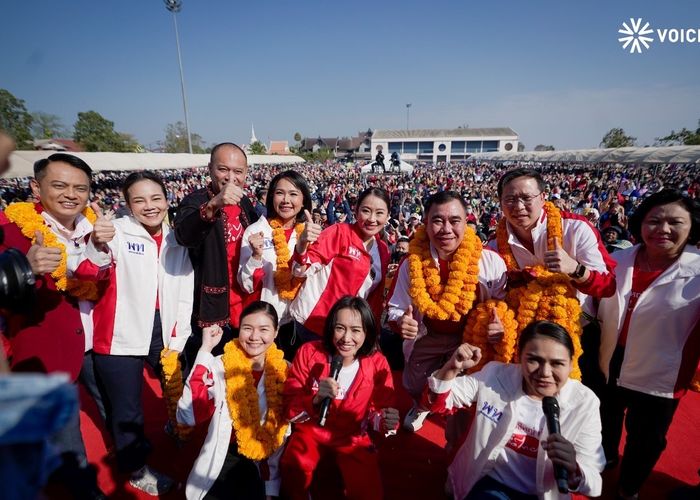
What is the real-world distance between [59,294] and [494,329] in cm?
277

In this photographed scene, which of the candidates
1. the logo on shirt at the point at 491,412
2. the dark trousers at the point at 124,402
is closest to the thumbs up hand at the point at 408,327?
the logo on shirt at the point at 491,412

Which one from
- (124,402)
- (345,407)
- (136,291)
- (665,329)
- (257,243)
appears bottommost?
(345,407)

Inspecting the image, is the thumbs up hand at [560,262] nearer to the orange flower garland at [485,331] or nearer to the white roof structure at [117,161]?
the orange flower garland at [485,331]

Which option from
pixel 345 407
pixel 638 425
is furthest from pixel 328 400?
pixel 638 425

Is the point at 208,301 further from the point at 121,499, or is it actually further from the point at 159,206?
the point at 121,499

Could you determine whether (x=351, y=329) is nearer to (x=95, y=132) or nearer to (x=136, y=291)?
(x=136, y=291)

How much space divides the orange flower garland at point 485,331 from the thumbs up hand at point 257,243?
173 cm

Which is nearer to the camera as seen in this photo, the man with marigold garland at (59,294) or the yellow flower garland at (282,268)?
the man with marigold garland at (59,294)

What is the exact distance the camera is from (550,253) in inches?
80.9

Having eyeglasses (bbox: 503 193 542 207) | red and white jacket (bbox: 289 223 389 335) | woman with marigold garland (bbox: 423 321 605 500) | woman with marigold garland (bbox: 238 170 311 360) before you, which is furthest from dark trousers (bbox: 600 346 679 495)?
woman with marigold garland (bbox: 238 170 311 360)

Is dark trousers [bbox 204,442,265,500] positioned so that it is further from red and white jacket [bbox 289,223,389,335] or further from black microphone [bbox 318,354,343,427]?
red and white jacket [bbox 289,223,389,335]

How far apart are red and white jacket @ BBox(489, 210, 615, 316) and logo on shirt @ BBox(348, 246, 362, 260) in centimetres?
119

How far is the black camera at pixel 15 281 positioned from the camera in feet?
3.89

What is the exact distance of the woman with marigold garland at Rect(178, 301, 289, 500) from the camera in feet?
7.16
